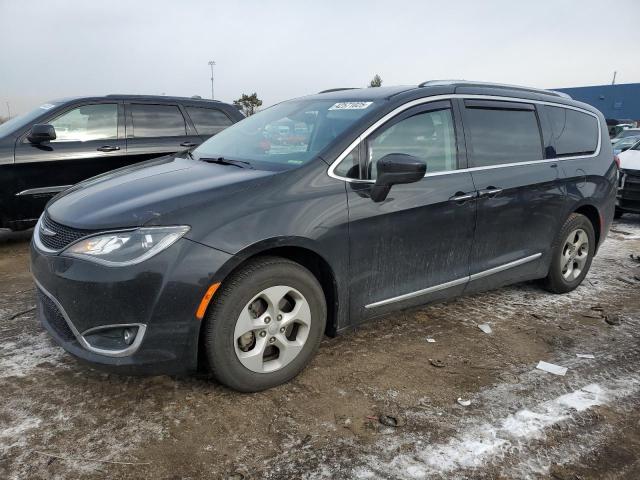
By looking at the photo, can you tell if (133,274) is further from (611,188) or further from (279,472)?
(611,188)

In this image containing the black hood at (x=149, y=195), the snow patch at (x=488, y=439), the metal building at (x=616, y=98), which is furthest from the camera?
the metal building at (x=616, y=98)

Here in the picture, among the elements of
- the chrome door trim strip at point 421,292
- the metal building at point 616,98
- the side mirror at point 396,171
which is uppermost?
the metal building at point 616,98

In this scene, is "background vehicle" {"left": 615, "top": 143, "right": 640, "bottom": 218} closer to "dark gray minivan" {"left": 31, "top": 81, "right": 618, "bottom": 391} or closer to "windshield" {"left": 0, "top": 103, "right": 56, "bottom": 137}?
"dark gray minivan" {"left": 31, "top": 81, "right": 618, "bottom": 391}

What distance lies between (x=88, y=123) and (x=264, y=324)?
172 inches

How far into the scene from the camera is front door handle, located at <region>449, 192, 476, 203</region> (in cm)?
333

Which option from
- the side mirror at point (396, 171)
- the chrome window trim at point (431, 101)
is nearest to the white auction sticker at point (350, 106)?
the chrome window trim at point (431, 101)

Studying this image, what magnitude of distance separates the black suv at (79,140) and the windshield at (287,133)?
2554 millimetres

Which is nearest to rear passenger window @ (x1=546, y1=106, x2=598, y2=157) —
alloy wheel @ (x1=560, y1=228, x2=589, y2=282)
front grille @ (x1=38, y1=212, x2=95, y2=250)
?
alloy wheel @ (x1=560, y1=228, x2=589, y2=282)

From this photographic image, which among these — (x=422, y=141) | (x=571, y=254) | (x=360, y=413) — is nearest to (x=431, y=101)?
(x=422, y=141)

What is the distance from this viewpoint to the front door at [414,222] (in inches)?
118

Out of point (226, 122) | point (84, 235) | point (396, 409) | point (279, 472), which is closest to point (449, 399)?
point (396, 409)

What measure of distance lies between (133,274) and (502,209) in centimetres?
259

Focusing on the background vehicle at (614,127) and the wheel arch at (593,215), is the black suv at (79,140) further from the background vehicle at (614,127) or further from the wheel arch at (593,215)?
the background vehicle at (614,127)

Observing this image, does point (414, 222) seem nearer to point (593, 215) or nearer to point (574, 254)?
point (574, 254)
